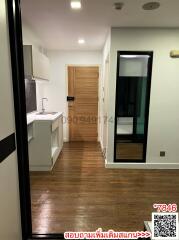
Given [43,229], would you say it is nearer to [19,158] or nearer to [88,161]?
[19,158]

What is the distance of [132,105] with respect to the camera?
3424 mm

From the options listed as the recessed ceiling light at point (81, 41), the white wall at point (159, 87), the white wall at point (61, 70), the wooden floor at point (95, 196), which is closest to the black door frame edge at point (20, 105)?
the wooden floor at point (95, 196)

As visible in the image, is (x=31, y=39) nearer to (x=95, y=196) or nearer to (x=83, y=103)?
(x=83, y=103)

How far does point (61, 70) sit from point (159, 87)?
9.21 ft

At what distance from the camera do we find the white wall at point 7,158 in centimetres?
128

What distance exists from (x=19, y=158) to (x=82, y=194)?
135cm

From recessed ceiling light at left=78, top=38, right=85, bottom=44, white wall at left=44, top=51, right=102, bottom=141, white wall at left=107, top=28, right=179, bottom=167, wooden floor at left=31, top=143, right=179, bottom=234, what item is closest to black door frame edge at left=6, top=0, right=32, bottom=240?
wooden floor at left=31, top=143, right=179, bottom=234

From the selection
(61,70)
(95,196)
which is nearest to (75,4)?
(95,196)

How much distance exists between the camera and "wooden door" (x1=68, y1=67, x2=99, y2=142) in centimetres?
515

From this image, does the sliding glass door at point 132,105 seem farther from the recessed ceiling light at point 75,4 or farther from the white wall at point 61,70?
the white wall at point 61,70

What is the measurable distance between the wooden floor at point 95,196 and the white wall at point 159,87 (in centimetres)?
45

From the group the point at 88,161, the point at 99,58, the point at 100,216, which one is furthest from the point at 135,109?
the point at 99,58

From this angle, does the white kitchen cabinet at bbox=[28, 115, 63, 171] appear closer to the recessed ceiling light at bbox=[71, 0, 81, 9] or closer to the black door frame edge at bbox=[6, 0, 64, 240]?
the black door frame edge at bbox=[6, 0, 64, 240]

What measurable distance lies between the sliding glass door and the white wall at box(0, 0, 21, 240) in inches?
86.6
